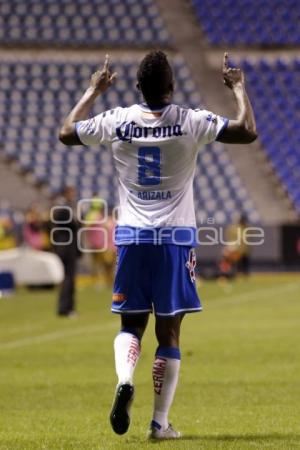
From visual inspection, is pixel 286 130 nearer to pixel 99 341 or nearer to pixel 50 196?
pixel 50 196

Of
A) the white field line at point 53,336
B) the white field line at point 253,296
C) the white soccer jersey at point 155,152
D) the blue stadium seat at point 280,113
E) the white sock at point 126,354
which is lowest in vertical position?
the white field line at point 253,296

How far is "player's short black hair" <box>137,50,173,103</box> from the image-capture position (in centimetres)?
660

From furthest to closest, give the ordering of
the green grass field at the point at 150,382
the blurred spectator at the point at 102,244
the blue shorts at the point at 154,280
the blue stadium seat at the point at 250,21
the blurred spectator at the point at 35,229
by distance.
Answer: the blue stadium seat at the point at 250,21 → the blurred spectator at the point at 35,229 → the blurred spectator at the point at 102,244 → the green grass field at the point at 150,382 → the blue shorts at the point at 154,280

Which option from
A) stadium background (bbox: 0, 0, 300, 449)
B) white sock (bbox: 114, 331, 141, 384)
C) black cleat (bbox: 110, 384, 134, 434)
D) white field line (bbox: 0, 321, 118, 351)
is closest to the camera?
black cleat (bbox: 110, 384, 134, 434)

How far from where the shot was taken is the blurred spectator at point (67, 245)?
18.7 metres

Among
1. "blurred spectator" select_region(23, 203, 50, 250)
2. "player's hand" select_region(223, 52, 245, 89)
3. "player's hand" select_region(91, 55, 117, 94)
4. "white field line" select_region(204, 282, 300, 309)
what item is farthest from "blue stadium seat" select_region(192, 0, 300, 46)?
"player's hand" select_region(223, 52, 245, 89)

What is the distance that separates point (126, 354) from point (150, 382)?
3666mm

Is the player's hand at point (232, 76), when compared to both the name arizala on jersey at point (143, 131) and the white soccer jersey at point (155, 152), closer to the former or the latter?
the white soccer jersey at point (155, 152)

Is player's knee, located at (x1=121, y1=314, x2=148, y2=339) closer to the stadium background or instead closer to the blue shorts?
the blue shorts

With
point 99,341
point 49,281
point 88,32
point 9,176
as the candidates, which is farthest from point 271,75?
point 99,341

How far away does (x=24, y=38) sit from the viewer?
3838 centimetres

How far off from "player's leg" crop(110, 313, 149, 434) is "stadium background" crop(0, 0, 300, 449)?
2312cm

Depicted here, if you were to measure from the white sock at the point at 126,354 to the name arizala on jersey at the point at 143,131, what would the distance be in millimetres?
1131

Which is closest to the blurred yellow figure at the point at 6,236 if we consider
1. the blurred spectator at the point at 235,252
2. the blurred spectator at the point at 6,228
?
the blurred spectator at the point at 6,228
